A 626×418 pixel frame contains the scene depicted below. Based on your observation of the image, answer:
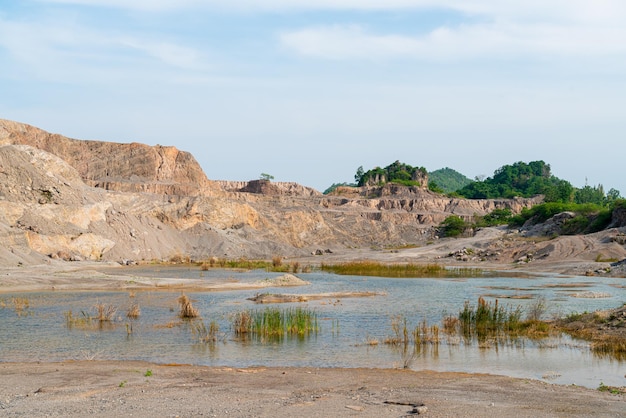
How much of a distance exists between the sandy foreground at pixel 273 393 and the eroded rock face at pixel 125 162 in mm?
79834

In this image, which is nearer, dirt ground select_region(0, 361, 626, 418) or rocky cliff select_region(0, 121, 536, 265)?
dirt ground select_region(0, 361, 626, 418)

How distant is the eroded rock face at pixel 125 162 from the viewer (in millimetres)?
94312

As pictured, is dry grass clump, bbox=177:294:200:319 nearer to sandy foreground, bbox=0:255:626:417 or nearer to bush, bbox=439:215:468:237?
sandy foreground, bbox=0:255:626:417

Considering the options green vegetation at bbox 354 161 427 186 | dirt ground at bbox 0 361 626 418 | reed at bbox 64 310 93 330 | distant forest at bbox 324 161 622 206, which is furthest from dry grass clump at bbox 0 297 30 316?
green vegetation at bbox 354 161 427 186

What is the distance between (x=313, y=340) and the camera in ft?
63.3

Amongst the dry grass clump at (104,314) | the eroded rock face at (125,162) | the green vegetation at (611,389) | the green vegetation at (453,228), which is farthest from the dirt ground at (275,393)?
the green vegetation at (453,228)

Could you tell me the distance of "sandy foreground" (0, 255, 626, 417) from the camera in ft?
34.3

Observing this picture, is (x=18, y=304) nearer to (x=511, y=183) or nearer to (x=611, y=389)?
(x=611, y=389)

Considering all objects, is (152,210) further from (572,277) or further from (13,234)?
(572,277)

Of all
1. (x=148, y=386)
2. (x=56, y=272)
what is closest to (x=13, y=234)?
(x=56, y=272)

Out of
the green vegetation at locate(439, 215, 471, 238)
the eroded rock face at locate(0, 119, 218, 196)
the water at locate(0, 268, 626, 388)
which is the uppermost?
the eroded rock face at locate(0, 119, 218, 196)

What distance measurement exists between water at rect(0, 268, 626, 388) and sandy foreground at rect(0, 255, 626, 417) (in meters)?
1.28

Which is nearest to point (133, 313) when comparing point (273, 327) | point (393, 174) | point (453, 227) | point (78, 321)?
point (78, 321)

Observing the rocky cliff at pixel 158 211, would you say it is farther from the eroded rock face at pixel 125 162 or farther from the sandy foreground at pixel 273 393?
the sandy foreground at pixel 273 393
